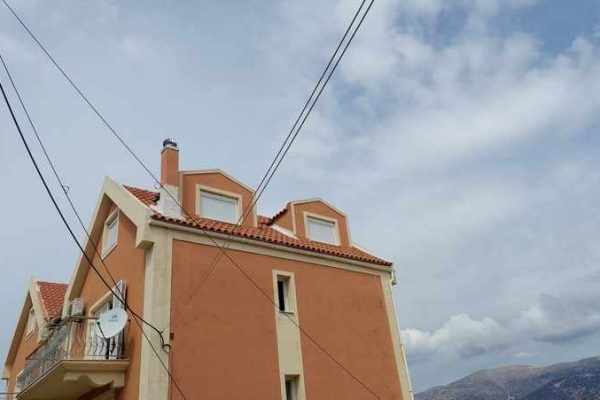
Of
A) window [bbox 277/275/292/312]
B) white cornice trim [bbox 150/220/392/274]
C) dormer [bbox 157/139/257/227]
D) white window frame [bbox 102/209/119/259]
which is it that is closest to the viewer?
white cornice trim [bbox 150/220/392/274]

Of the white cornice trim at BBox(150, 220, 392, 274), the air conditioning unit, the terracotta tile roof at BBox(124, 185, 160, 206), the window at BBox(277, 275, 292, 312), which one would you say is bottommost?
the window at BBox(277, 275, 292, 312)

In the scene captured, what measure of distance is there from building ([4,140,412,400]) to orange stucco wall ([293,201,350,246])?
0.16 feet

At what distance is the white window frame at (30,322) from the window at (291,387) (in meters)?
14.3

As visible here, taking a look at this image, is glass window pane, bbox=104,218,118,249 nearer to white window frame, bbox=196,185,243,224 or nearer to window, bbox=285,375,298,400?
white window frame, bbox=196,185,243,224

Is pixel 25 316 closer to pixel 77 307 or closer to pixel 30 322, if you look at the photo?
pixel 30 322

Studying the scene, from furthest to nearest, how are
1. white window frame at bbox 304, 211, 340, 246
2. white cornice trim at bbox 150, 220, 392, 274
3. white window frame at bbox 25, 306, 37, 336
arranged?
white window frame at bbox 25, 306, 37, 336 < white window frame at bbox 304, 211, 340, 246 < white cornice trim at bbox 150, 220, 392, 274

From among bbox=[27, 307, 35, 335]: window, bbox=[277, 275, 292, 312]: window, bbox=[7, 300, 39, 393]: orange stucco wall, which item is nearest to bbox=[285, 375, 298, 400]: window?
bbox=[277, 275, 292, 312]: window

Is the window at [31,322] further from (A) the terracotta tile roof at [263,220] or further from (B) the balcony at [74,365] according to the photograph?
(A) the terracotta tile roof at [263,220]

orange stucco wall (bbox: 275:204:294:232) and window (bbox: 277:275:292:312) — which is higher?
orange stucco wall (bbox: 275:204:294:232)

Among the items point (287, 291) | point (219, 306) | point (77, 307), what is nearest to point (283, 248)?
point (287, 291)

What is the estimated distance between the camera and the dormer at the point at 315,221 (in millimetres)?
17141

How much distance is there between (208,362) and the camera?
12242mm

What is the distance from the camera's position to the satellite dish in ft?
39.0

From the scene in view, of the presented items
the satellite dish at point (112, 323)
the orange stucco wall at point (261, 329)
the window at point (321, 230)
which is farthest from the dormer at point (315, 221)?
the satellite dish at point (112, 323)
